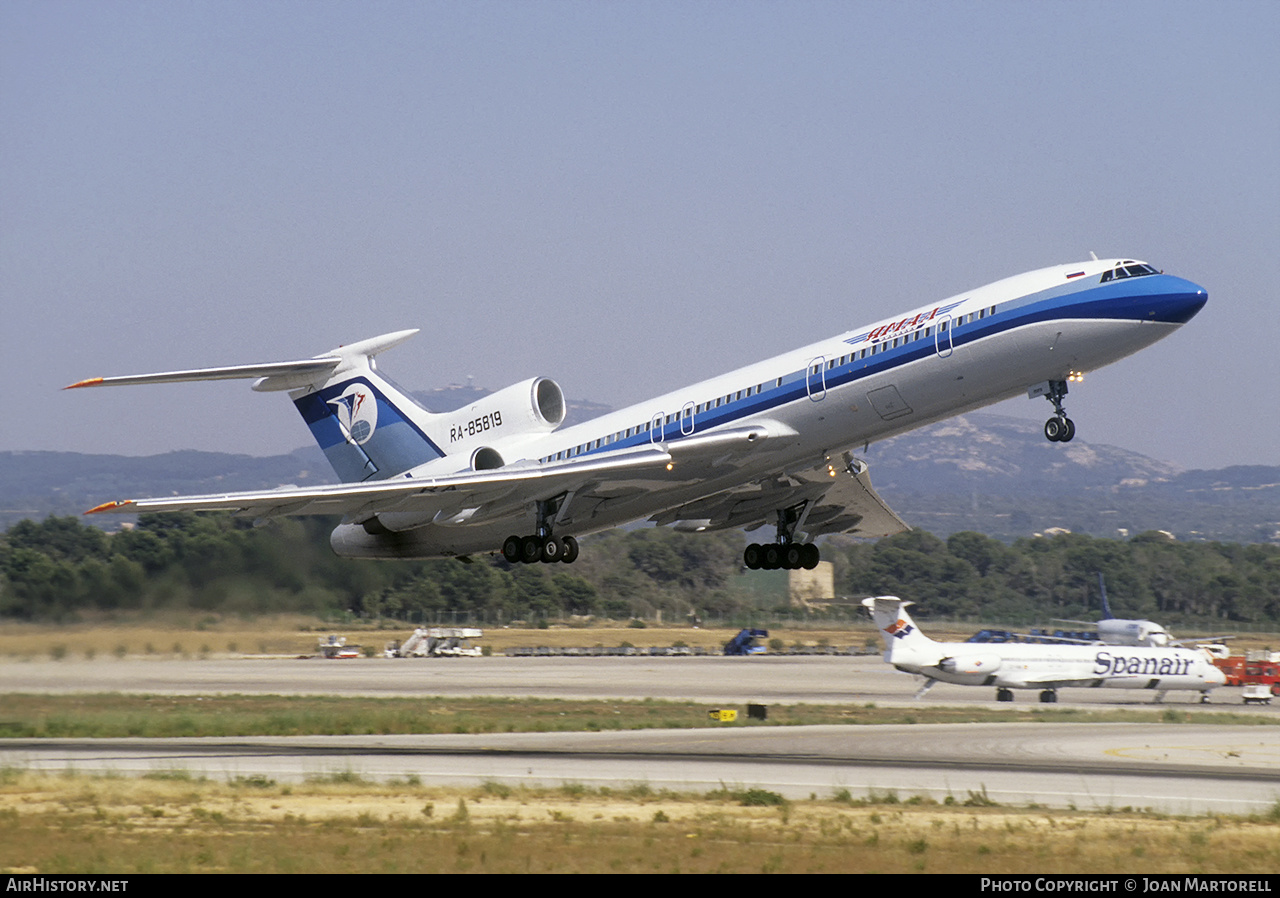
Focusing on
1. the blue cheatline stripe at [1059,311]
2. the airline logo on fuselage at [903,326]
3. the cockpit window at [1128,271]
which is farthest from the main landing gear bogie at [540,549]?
the cockpit window at [1128,271]

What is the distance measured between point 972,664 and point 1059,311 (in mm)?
33223

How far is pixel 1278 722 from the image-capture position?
161ft

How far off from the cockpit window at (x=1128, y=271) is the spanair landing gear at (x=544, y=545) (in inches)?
429

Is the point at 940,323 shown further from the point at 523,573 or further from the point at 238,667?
the point at 523,573

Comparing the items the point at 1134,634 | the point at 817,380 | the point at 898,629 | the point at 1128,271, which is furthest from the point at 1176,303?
the point at 1134,634

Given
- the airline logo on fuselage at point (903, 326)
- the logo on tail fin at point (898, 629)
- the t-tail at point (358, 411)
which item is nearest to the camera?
the airline logo on fuselage at point (903, 326)

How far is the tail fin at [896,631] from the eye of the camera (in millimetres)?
53688

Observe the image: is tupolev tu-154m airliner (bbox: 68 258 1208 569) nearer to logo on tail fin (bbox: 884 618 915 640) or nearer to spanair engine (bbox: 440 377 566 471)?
spanair engine (bbox: 440 377 566 471)

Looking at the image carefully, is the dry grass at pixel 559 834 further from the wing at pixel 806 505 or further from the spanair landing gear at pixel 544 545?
the wing at pixel 806 505

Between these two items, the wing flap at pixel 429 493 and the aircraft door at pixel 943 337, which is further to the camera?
the wing flap at pixel 429 493

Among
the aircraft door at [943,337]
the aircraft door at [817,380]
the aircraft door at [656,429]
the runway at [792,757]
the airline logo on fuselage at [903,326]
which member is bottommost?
the runway at [792,757]

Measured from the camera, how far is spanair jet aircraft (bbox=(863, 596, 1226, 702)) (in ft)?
177

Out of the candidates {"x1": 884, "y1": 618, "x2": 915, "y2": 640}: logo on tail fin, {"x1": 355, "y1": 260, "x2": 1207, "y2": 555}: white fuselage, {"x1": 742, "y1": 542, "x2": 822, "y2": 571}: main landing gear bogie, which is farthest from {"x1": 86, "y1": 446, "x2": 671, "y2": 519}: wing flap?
{"x1": 884, "y1": 618, "x2": 915, "y2": 640}: logo on tail fin

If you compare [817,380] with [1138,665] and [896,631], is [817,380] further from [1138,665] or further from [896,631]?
[1138,665]
